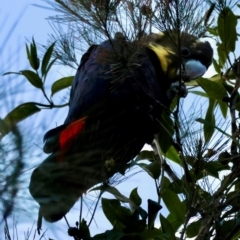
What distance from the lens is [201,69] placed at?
6.18 feet

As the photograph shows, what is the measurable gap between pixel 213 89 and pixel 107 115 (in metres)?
0.26

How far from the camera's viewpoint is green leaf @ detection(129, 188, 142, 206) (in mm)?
1290

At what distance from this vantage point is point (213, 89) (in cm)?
150

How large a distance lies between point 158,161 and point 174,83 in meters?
0.48

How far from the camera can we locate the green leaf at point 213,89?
4.86ft

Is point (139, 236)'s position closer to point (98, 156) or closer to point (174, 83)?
point (98, 156)

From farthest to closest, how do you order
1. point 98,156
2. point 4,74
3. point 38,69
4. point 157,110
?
point 157,110, point 38,69, point 98,156, point 4,74

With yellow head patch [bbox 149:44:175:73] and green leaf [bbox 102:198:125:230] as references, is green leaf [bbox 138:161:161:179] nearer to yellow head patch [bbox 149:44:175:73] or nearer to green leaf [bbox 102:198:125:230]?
green leaf [bbox 102:198:125:230]

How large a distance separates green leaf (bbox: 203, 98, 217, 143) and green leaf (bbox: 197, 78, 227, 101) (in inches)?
1.5

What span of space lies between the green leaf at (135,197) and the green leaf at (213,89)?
313 mm

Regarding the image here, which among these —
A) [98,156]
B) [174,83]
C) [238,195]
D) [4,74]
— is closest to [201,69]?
[174,83]

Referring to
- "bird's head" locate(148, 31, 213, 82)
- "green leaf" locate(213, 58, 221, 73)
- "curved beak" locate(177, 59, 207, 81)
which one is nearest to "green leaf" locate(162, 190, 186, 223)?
"bird's head" locate(148, 31, 213, 82)

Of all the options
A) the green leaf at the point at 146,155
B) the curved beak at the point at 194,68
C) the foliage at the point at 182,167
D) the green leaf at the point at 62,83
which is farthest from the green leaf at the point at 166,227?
the curved beak at the point at 194,68

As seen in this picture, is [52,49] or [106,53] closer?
[106,53]
